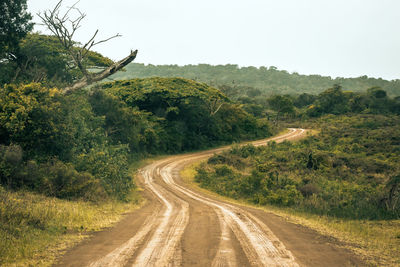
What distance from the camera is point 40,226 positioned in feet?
26.1

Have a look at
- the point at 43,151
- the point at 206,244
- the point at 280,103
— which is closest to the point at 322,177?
the point at 206,244

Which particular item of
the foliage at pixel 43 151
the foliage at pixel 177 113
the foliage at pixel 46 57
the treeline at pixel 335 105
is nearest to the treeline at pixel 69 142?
the foliage at pixel 43 151

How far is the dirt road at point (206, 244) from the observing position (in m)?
6.10

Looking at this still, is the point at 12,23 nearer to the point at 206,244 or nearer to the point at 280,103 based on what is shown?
the point at 206,244

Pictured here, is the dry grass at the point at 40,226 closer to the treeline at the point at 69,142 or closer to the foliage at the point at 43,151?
the foliage at the point at 43,151

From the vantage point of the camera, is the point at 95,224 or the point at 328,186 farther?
the point at 328,186

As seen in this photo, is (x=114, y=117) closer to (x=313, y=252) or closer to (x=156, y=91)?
(x=156, y=91)

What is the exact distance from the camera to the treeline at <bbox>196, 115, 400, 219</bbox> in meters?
14.7

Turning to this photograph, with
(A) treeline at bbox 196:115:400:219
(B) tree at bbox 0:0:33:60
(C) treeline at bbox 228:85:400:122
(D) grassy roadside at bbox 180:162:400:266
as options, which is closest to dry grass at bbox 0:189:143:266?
(D) grassy roadside at bbox 180:162:400:266

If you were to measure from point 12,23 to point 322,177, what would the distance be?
85.3ft

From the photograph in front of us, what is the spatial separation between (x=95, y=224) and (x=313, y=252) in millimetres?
6754

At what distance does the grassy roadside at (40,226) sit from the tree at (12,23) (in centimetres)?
1627

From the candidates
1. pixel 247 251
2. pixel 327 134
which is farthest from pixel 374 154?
pixel 247 251

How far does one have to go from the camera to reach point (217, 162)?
1219 inches
